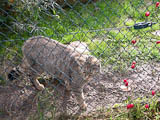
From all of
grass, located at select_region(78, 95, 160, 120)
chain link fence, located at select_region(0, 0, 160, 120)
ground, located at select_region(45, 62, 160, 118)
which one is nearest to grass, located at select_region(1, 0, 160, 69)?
chain link fence, located at select_region(0, 0, 160, 120)

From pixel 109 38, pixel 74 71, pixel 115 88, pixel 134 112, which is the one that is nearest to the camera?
pixel 134 112

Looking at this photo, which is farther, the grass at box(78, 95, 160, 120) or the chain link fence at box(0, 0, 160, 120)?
the chain link fence at box(0, 0, 160, 120)

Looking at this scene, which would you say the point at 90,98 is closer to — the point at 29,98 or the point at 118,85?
the point at 118,85

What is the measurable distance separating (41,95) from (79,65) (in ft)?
2.91

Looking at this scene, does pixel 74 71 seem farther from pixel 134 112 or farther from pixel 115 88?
pixel 134 112

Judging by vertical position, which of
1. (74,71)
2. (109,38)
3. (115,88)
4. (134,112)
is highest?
(109,38)

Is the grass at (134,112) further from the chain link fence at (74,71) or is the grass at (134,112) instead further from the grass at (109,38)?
the grass at (109,38)

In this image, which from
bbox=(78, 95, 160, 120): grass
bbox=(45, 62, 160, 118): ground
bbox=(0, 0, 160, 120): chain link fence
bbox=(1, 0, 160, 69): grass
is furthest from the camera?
bbox=(1, 0, 160, 69): grass

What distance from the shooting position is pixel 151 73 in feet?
11.9

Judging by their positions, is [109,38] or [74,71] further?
[109,38]

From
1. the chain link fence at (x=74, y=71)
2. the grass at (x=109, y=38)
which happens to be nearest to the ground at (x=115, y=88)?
the chain link fence at (x=74, y=71)

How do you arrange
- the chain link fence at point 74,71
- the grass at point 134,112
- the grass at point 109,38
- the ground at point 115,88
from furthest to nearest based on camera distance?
1. the grass at point 109,38
2. the ground at point 115,88
3. the chain link fence at point 74,71
4. the grass at point 134,112

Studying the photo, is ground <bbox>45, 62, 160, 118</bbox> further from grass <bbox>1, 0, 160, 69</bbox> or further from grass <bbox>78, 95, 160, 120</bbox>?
grass <bbox>1, 0, 160, 69</bbox>

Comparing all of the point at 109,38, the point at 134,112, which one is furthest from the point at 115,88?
the point at 109,38
